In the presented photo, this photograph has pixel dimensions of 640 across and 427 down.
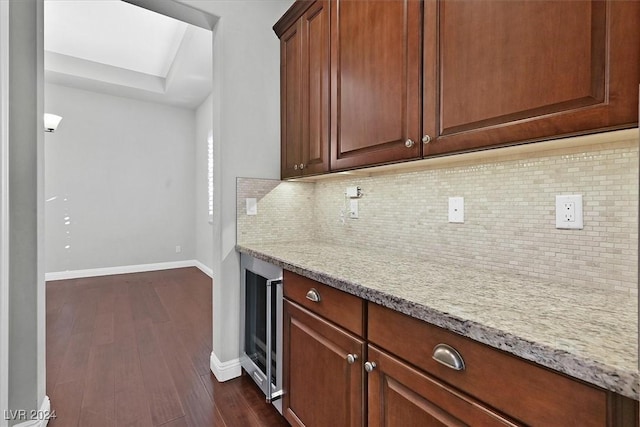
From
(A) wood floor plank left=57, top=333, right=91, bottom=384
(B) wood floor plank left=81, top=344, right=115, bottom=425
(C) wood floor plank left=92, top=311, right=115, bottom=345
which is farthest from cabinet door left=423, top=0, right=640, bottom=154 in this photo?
(C) wood floor plank left=92, top=311, right=115, bottom=345

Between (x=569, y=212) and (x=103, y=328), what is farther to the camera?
(x=103, y=328)

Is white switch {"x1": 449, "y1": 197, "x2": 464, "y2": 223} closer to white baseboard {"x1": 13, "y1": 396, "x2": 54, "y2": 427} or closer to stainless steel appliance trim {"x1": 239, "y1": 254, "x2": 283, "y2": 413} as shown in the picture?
stainless steel appliance trim {"x1": 239, "y1": 254, "x2": 283, "y2": 413}

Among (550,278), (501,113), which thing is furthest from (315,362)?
(501,113)

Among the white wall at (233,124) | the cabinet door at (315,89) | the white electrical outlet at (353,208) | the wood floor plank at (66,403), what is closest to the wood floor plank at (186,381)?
the white wall at (233,124)

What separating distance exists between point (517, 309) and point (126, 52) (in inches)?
202

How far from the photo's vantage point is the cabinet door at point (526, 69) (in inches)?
29.1

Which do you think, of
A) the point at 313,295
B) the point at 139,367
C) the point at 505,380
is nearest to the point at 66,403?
the point at 139,367

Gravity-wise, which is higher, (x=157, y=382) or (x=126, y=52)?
(x=126, y=52)

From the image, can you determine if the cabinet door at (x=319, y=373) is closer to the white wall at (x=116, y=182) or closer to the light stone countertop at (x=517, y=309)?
the light stone countertop at (x=517, y=309)

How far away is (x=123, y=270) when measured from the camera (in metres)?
4.98

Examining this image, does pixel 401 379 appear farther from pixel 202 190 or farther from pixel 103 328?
pixel 202 190

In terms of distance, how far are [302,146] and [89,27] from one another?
3435 millimetres

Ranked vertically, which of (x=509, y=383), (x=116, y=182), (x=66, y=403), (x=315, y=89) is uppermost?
(x=315, y=89)

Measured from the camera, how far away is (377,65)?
1.35 m
